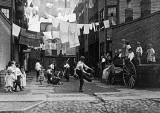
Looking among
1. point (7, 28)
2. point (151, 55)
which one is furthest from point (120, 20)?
point (151, 55)

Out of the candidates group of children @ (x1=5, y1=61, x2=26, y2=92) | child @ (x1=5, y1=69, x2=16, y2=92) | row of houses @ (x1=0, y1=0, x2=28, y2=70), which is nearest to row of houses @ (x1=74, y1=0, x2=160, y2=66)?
group of children @ (x1=5, y1=61, x2=26, y2=92)

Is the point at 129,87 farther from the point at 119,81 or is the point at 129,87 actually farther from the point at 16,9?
the point at 16,9

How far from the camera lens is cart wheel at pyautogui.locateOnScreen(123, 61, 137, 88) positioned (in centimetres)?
1487

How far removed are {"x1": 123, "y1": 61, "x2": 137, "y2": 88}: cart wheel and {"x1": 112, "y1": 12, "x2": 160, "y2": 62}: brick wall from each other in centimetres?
210

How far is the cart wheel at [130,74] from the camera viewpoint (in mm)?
14866

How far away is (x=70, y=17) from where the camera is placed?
94.4 ft

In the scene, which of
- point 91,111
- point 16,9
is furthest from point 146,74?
point 16,9

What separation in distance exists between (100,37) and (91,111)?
21749 millimetres

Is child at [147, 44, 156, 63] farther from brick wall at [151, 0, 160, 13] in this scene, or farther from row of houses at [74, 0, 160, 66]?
brick wall at [151, 0, 160, 13]

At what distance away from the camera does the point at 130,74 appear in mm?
15125

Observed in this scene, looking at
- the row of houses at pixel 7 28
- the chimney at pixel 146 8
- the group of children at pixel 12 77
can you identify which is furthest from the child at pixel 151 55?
the row of houses at pixel 7 28

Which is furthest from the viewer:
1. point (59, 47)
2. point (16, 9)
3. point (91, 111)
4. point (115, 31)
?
point (59, 47)

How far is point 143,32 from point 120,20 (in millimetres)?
8242

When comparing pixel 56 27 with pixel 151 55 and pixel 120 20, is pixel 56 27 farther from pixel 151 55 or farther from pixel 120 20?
pixel 151 55
